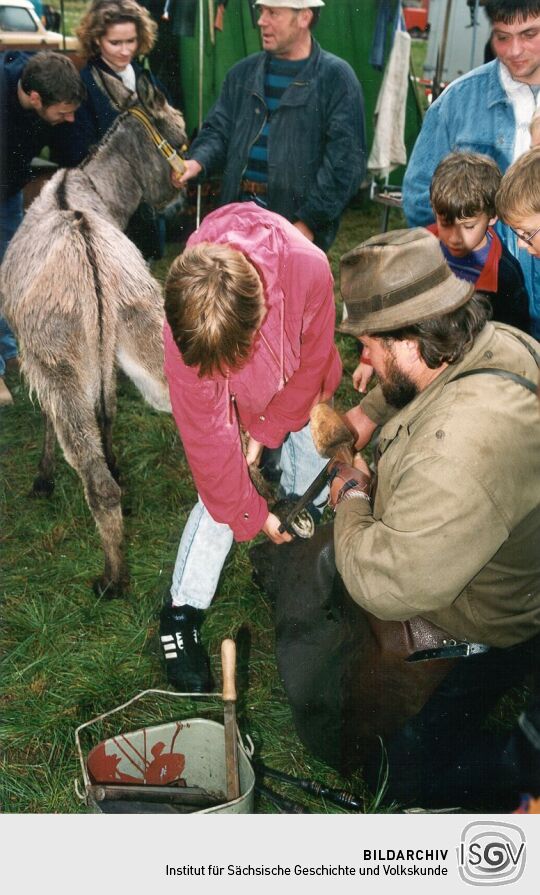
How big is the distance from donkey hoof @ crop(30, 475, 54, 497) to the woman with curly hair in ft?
4.86

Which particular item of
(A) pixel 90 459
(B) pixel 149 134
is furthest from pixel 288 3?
(A) pixel 90 459

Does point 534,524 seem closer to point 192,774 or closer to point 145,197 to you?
point 192,774

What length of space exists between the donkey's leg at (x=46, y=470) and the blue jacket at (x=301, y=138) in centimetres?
141

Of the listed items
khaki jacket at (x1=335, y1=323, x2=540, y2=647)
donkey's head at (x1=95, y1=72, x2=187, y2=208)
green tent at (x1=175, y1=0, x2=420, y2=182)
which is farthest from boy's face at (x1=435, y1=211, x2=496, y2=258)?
donkey's head at (x1=95, y1=72, x2=187, y2=208)

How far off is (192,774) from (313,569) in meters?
0.83

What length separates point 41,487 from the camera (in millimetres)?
3387

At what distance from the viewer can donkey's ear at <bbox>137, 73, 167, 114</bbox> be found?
2.74 metres

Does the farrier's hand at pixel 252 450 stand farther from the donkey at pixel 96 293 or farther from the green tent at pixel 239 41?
the green tent at pixel 239 41

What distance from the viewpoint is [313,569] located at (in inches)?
96.9

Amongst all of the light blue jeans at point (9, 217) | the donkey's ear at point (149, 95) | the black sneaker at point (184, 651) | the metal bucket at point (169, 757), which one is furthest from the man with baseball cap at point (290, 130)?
the metal bucket at point (169, 757)

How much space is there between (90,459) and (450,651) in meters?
1.72

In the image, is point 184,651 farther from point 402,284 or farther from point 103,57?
point 103,57
